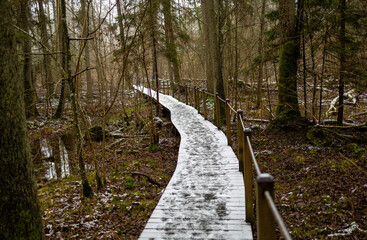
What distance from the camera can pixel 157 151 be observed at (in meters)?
10.3

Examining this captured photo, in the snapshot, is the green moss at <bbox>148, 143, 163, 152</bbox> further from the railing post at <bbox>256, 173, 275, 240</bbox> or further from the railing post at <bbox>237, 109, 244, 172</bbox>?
the railing post at <bbox>256, 173, 275, 240</bbox>

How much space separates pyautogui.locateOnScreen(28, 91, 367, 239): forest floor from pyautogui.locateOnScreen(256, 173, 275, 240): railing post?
2299mm

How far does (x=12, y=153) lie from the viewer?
303 centimetres

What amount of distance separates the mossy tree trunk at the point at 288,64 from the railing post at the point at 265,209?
7042 mm

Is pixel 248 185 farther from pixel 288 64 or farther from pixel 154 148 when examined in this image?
pixel 154 148

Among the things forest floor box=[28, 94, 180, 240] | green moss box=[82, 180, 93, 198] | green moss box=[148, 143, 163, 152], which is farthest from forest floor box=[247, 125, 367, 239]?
green moss box=[82, 180, 93, 198]

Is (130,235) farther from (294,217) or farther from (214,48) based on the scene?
(214,48)

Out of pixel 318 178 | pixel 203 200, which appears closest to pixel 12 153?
pixel 203 200

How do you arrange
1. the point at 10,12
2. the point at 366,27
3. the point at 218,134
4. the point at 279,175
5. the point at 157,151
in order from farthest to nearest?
the point at 157,151
the point at 218,134
the point at 366,27
the point at 279,175
the point at 10,12

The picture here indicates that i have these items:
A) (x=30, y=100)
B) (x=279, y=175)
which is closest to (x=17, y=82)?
(x=279, y=175)

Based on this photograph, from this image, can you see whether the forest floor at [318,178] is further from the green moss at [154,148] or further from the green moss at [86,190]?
the green moss at [86,190]

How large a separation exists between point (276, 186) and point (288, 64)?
4.74 metres

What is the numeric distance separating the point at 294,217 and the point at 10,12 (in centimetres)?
510

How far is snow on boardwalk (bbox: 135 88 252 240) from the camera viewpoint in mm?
3723
